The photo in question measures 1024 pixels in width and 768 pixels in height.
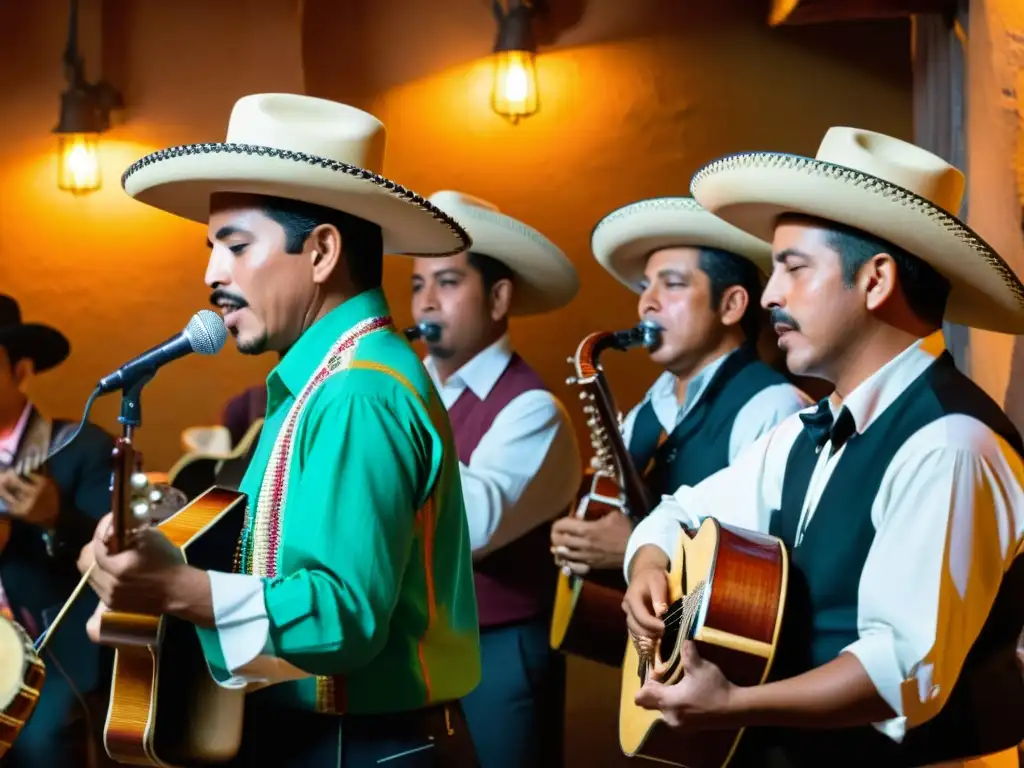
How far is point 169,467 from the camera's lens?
5590 mm

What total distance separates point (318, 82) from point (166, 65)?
70 cm

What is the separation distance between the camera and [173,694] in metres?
2.02

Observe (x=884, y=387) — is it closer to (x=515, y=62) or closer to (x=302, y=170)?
(x=302, y=170)

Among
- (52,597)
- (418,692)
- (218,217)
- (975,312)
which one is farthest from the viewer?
(52,597)

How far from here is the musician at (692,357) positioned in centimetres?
328

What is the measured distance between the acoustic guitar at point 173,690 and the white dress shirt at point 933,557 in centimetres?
98

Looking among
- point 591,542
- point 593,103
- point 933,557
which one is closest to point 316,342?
point 933,557

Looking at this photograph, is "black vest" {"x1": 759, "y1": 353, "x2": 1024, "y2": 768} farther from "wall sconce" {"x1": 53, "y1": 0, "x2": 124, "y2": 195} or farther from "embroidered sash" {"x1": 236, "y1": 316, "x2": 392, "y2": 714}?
"wall sconce" {"x1": 53, "y1": 0, "x2": 124, "y2": 195}

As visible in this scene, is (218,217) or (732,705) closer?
(732,705)

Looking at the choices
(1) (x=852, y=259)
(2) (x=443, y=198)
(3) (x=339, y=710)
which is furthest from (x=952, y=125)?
(3) (x=339, y=710)

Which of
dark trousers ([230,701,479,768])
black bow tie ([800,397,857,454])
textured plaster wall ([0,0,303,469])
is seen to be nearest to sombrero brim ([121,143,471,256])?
black bow tie ([800,397,857,454])

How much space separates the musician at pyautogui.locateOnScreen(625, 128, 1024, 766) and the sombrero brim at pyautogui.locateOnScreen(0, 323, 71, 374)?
250 centimetres

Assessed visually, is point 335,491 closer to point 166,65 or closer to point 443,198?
point 443,198

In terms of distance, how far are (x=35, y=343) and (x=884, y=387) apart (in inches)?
118
